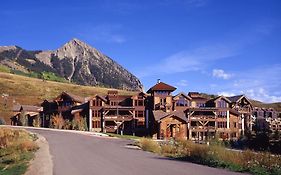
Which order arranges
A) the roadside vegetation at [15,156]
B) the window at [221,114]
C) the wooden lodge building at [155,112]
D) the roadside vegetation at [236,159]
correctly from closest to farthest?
the roadside vegetation at [236,159]
the roadside vegetation at [15,156]
the wooden lodge building at [155,112]
the window at [221,114]

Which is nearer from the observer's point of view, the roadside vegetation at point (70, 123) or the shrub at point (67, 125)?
the roadside vegetation at point (70, 123)

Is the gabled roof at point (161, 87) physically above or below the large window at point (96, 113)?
above

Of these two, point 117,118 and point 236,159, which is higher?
point 117,118

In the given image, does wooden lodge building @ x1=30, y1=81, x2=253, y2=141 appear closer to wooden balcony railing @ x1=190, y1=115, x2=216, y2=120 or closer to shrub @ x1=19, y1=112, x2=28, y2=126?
wooden balcony railing @ x1=190, y1=115, x2=216, y2=120

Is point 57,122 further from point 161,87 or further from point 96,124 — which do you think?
point 161,87

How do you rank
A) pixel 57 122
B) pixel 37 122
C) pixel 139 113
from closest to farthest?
pixel 57 122 → pixel 139 113 → pixel 37 122

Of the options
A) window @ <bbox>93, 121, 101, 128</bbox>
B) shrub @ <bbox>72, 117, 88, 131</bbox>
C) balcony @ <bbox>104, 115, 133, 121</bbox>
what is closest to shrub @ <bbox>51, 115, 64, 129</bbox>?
shrub @ <bbox>72, 117, 88, 131</bbox>

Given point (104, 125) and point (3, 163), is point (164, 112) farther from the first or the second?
point (3, 163)

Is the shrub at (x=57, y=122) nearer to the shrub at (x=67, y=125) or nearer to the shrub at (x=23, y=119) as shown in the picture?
the shrub at (x=67, y=125)

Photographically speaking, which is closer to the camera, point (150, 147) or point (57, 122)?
point (150, 147)

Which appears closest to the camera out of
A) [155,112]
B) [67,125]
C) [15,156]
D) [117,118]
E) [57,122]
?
[15,156]

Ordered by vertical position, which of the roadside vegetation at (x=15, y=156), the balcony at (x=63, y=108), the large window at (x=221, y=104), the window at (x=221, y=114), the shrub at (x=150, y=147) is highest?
the large window at (x=221, y=104)

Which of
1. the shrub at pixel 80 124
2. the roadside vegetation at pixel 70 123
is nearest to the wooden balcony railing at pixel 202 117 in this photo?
the shrub at pixel 80 124

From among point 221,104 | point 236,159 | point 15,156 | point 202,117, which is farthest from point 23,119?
point 236,159
